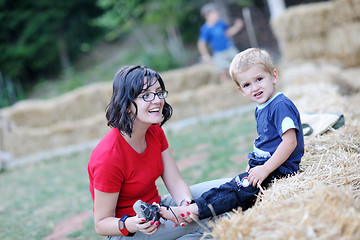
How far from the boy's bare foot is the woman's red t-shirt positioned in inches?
10.3

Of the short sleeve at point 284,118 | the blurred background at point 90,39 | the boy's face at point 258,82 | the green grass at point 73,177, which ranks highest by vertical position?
the blurred background at point 90,39

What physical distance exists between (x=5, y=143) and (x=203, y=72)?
5833mm

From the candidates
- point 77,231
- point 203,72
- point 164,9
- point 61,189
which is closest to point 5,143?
point 61,189

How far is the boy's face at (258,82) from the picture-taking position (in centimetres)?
225

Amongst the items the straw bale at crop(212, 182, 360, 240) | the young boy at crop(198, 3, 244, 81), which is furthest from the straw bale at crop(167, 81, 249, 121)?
the straw bale at crop(212, 182, 360, 240)

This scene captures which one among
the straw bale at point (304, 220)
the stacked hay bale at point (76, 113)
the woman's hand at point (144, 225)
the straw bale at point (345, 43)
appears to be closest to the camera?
the straw bale at point (304, 220)

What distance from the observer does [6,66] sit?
1538 centimetres

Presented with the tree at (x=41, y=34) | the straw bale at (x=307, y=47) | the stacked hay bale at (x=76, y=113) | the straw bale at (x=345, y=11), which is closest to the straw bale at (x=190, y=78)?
the stacked hay bale at (x=76, y=113)

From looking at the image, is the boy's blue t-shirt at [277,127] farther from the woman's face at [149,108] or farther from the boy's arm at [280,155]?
the woman's face at [149,108]

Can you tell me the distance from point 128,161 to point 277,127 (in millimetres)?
931

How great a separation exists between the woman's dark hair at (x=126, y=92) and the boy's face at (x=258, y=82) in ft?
2.03

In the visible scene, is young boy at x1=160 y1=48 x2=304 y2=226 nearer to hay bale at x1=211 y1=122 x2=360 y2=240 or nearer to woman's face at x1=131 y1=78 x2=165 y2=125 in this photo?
hay bale at x1=211 y1=122 x2=360 y2=240

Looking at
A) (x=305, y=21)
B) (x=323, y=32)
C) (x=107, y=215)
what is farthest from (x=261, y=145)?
(x=323, y=32)

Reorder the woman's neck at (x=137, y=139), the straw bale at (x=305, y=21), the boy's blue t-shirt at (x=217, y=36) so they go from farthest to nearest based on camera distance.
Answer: the straw bale at (x=305, y=21) → the boy's blue t-shirt at (x=217, y=36) → the woman's neck at (x=137, y=139)
